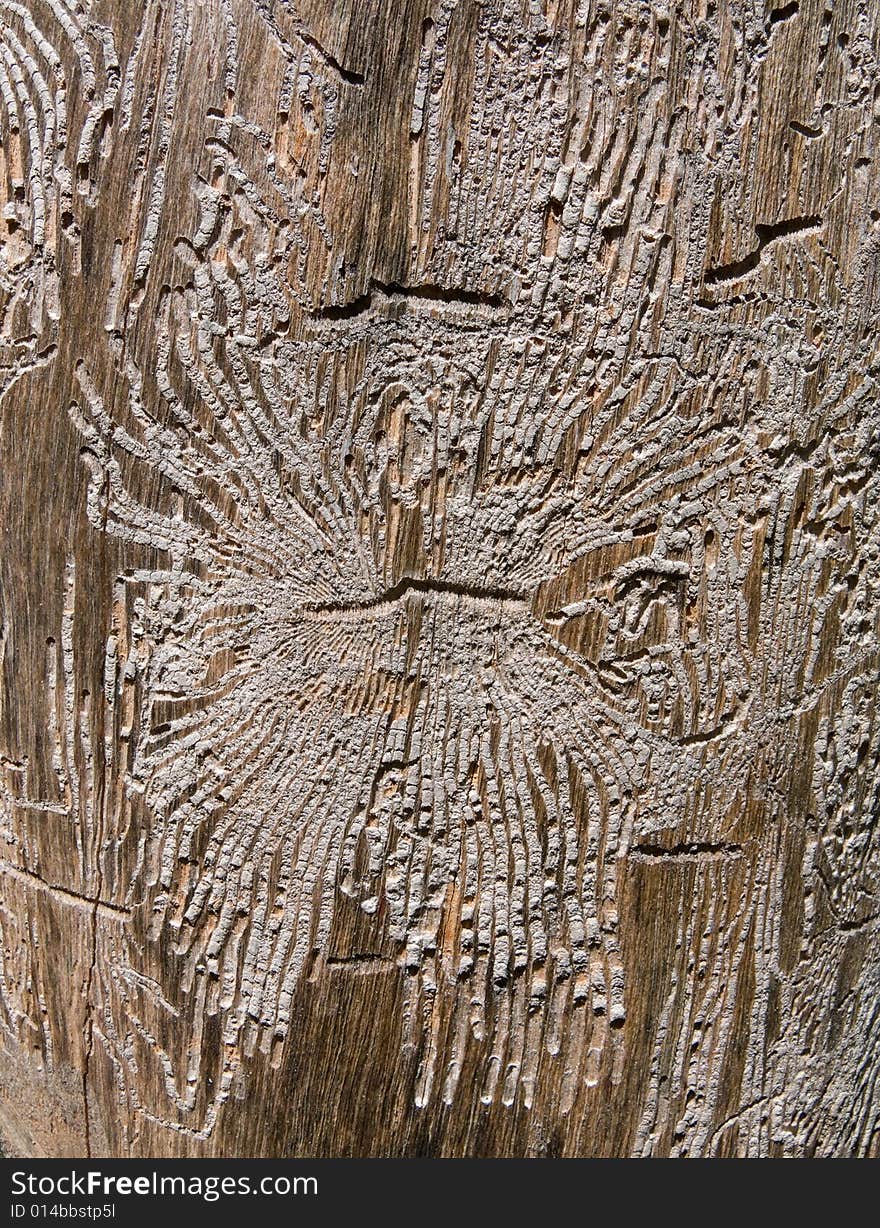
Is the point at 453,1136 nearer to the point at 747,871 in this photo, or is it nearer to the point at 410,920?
the point at 410,920

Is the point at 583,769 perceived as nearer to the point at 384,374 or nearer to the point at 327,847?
the point at 327,847

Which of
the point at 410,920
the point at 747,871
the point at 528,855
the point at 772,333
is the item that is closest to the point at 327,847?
the point at 410,920

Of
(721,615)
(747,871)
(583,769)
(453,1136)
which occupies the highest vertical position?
(721,615)

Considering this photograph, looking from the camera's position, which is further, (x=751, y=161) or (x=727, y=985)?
(x=727, y=985)

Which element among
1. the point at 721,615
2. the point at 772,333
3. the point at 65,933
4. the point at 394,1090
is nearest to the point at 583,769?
the point at 721,615

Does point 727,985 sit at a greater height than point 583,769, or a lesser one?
lesser

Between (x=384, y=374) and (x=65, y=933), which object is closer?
(x=384, y=374)
